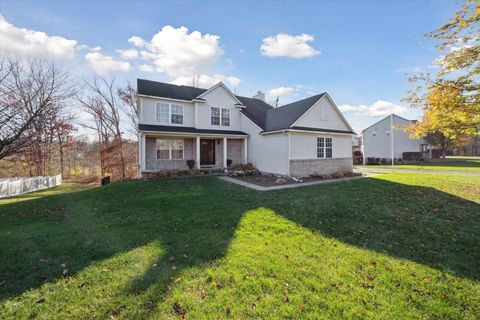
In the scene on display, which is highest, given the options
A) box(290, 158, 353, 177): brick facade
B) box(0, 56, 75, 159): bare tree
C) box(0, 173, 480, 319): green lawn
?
box(0, 56, 75, 159): bare tree

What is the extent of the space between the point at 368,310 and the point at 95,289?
13.1 ft

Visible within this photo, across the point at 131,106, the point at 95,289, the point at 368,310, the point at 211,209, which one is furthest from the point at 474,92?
the point at 131,106

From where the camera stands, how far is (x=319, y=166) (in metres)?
15.2

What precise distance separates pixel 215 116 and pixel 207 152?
3.08 meters

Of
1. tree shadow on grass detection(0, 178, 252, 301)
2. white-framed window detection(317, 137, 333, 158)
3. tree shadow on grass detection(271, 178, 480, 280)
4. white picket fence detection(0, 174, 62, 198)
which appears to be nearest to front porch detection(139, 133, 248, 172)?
tree shadow on grass detection(0, 178, 252, 301)

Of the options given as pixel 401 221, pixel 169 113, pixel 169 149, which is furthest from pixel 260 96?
pixel 401 221

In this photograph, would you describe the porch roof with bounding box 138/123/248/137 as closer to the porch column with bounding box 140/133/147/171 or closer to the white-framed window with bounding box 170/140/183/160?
the porch column with bounding box 140/133/147/171

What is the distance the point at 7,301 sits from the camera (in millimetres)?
2939

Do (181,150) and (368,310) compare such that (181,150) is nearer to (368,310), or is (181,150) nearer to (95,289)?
(95,289)

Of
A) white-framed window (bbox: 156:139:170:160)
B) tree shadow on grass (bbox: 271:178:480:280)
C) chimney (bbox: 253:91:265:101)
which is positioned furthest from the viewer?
chimney (bbox: 253:91:265:101)

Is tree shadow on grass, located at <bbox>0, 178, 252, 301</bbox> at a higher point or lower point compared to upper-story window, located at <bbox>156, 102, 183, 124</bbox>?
lower

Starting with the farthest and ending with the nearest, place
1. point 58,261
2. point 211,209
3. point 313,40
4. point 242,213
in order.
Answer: point 313,40, point 211,209, point 242,213, point 58,261

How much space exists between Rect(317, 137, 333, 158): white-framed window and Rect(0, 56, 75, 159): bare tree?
49.5 feet

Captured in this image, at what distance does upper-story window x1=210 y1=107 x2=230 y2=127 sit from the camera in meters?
17.1
